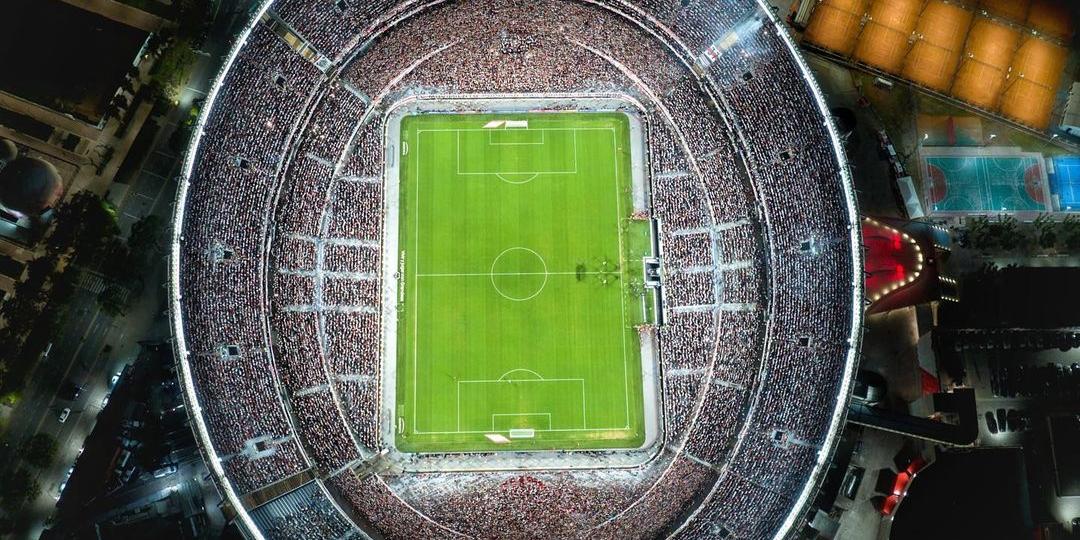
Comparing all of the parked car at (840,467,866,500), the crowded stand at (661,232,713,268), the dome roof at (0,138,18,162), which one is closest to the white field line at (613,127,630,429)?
the crowded stand at (661,232,713,268)

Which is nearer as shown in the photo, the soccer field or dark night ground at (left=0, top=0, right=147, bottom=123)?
the soccer field

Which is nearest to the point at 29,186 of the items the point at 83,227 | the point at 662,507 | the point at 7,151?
the point at 7,151

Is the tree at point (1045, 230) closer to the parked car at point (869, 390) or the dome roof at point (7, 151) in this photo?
the parked car at point (869, 390)

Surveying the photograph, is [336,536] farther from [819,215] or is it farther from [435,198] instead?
[819,215]

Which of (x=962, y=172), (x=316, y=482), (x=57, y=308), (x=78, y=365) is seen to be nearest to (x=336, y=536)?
(x=316, y=482)

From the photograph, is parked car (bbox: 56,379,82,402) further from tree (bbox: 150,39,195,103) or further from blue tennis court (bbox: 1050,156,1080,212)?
blue tennis court (bbox: 1050,156,1080,212)

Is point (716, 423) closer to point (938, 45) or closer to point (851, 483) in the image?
point (851, 483)

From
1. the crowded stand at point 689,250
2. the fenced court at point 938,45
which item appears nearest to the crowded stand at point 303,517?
the crowded stand at point 689,250
